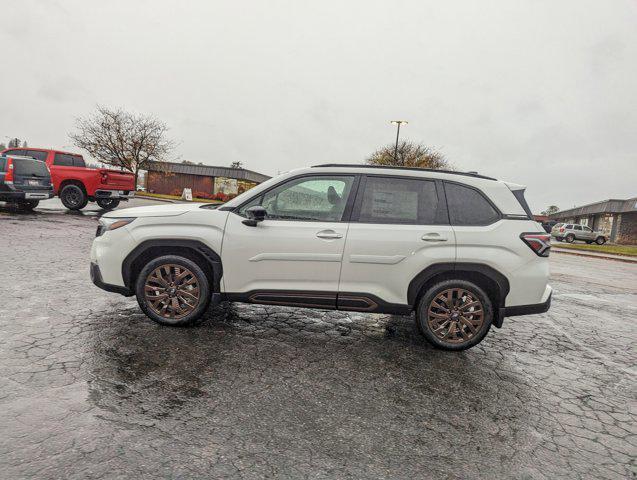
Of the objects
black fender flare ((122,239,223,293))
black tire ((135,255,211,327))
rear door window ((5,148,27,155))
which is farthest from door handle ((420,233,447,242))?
rear door window ((5,148,27,155))

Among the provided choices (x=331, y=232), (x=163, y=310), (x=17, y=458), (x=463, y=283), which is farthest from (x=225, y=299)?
(x=463, y=283)

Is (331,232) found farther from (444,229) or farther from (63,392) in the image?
(63,392)

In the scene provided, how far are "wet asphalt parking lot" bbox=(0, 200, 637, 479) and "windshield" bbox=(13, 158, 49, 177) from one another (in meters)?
10.2

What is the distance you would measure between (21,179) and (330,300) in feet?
44.9

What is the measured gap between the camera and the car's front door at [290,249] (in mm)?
4020

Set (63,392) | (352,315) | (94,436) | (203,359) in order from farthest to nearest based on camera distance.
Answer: (352,315), (203,359), (63,392), (94,436)

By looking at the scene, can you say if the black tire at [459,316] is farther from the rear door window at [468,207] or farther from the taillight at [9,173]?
the taillight at [9,173]

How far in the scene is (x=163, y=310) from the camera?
423cm

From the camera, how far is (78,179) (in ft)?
48.9

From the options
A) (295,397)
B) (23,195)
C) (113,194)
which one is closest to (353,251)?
(295,397)

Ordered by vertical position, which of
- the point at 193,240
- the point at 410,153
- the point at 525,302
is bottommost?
the point at 525,302

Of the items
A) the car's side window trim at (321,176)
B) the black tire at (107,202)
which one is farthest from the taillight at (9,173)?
the car's side window trim at (321,176)

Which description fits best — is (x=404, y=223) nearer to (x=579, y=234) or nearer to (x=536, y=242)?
(x=536, y=242)

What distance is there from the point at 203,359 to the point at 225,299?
83cm
